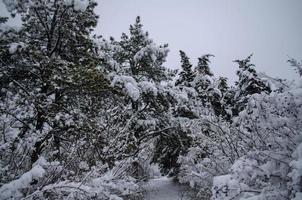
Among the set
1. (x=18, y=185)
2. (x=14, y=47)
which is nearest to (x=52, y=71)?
(x=14, y=47)

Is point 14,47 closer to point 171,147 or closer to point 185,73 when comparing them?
point 171,147

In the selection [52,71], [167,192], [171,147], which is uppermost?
[52,71]

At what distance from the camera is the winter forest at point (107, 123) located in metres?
2.96

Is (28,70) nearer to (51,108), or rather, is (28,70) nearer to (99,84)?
(51,108)

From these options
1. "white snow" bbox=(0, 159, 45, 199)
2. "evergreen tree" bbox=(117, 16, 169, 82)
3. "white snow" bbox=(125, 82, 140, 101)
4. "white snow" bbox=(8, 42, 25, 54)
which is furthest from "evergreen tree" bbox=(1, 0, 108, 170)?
"evergreen tree" bbox=(117, 16, 169, 82)

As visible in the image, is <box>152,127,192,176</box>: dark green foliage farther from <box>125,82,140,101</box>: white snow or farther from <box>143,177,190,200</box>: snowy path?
<box>125,82,140,101</box>: white snow

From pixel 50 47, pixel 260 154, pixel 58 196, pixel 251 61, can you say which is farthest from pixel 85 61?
pixel 251 61

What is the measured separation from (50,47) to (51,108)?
243 cm

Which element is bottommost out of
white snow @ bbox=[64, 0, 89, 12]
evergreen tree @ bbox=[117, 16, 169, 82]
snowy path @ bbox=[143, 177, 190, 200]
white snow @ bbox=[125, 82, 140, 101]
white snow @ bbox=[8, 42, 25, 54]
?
snowy path @ bbox=[143, 177, 190, 200]

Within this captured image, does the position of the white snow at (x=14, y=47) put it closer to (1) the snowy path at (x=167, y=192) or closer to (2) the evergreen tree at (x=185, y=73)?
(1) the snowy path at (x=167, y=192)

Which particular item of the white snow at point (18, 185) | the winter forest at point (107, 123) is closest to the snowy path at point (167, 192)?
the winter forest at point (107, 123)

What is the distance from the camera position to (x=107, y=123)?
5969 millimetres

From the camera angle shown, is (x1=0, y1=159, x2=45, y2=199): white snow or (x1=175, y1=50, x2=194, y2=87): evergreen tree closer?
(x1=0, y1=159, x2=45, y2=199): white snow

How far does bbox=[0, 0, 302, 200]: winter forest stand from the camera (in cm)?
296
